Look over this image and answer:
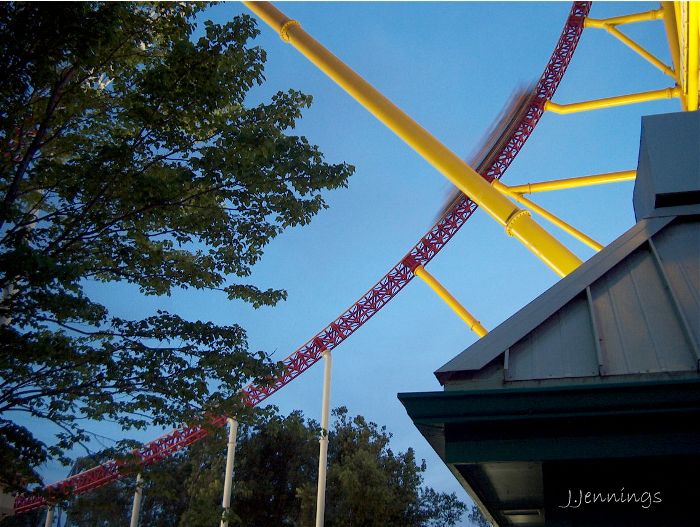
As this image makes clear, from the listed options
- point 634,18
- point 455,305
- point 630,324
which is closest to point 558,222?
point 455,305

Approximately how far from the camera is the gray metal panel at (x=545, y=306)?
15.5ft

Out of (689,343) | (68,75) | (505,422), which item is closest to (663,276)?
(689,343)

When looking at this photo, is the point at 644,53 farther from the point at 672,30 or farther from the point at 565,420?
the point at 565,420

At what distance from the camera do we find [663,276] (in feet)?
15.8

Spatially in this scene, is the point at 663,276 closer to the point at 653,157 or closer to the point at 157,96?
the point at 653,157

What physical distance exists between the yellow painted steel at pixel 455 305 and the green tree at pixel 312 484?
6.83 metres

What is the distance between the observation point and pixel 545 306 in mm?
4949

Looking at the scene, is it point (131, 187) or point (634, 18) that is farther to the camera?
point (634, 18)

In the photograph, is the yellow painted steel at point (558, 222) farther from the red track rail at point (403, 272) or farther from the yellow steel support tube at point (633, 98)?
the red track rail at point (403, 272)

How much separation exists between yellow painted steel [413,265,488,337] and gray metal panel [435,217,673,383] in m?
11.2

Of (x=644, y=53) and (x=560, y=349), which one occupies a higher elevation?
(x=644, y=53)

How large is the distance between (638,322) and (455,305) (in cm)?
1329

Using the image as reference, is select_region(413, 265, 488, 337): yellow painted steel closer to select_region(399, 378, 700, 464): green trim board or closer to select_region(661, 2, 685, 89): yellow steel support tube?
select_region(661, 2, 685, 89): yellow steel support tube

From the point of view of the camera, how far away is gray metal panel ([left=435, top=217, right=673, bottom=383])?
4.72m
